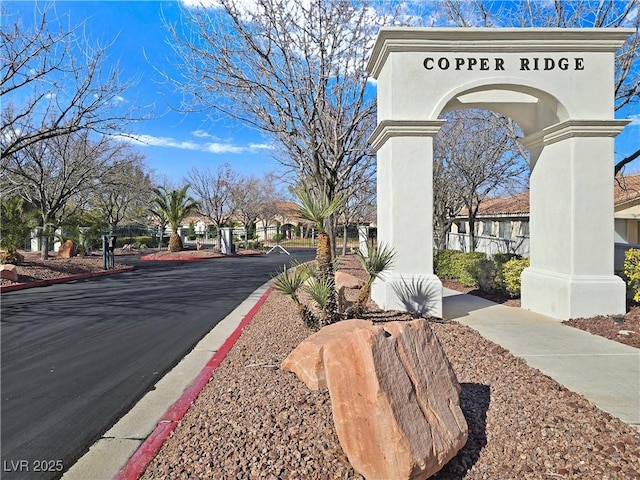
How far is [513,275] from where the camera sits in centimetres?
941

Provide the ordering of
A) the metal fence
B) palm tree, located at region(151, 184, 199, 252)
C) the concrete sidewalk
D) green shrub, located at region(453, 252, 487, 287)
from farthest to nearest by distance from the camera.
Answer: the metal fence → palm tree, located at region(151, 184, 199, 252) → green shrub, located at region(453, 252, 487, 287) → the concrete sidewalk

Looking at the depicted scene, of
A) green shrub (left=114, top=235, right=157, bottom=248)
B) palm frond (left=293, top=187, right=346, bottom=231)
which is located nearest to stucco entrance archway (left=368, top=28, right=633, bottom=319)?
palm frond (left=293, top=187, right=346, bottom=231)

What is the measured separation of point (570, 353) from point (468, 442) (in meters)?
3.26

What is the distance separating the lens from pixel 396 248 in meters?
7.18

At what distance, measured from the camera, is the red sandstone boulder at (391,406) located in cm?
252

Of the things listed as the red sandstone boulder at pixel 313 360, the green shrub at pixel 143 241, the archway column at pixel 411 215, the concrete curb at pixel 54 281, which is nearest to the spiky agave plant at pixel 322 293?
the red sandstone boulder at pixel 313 360

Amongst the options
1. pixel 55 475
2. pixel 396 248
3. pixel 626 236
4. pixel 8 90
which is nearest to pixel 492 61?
pixel 396 248

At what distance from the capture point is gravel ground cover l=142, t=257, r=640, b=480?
107 inches

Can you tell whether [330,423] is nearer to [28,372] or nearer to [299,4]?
[28,372]

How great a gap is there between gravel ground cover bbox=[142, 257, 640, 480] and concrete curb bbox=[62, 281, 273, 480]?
14 cm

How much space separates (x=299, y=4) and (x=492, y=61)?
5063 millimetres

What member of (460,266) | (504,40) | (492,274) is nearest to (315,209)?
(504,40)

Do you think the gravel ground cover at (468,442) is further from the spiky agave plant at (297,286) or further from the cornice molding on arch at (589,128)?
the cornice molding on arch at (589,128)

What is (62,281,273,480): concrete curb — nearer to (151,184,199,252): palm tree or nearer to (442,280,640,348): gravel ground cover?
(442,280,640,348): gravel ground cover
